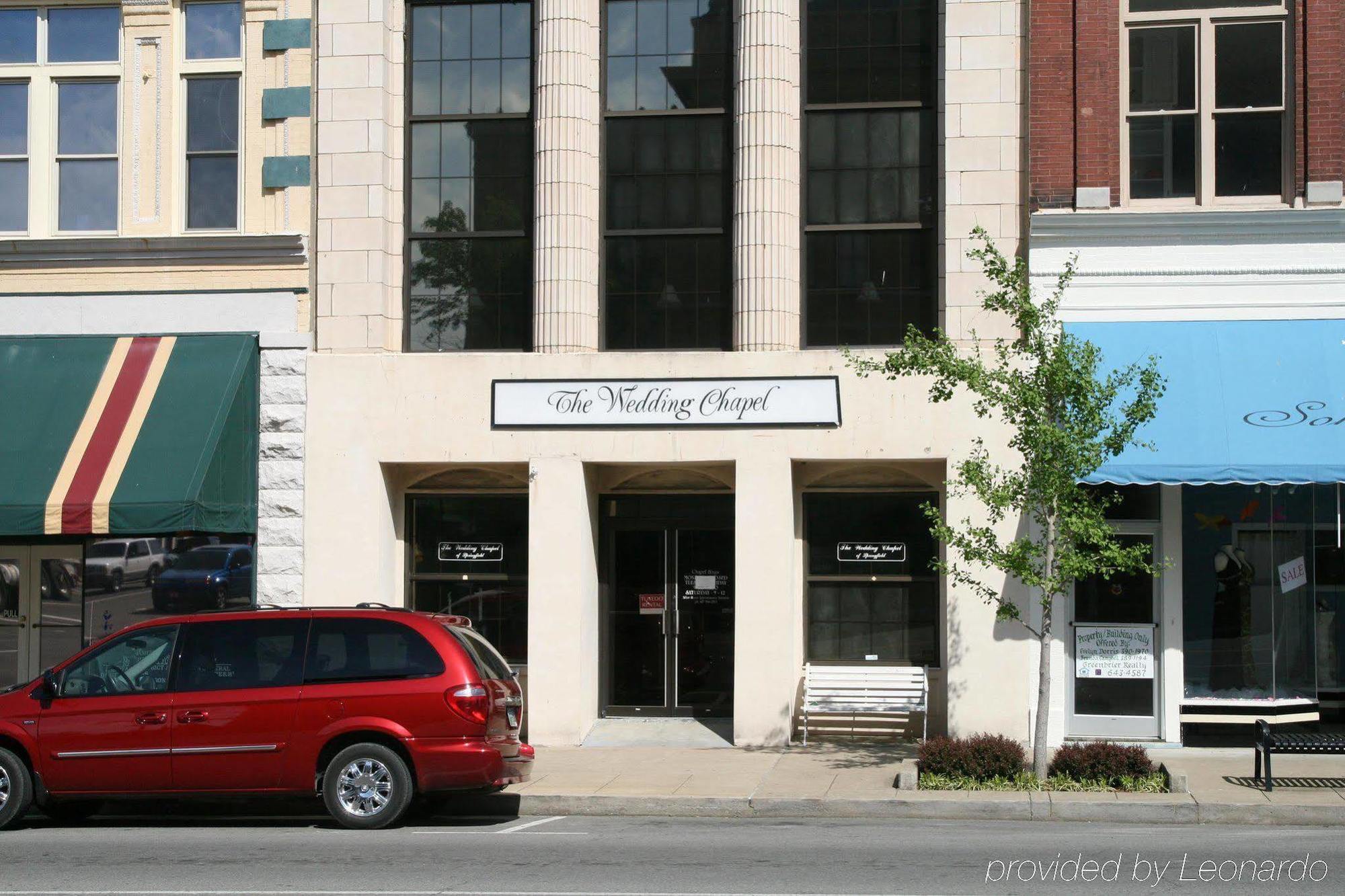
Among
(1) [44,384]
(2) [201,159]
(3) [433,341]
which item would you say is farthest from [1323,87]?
(1) [44,384]

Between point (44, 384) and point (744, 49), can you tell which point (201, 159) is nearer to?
point (44, 384)

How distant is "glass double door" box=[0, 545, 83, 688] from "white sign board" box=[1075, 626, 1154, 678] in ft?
38.3

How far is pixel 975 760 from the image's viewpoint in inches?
539

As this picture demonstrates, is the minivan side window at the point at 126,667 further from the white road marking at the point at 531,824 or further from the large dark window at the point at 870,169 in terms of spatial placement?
the large dark window at the point at 870,169

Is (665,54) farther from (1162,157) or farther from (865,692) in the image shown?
(865,692)

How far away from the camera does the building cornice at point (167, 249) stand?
17.6 metres

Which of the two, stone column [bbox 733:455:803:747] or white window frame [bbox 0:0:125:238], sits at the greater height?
white window frame [bbox 0:0:125:238]

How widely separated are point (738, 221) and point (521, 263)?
8.88ft

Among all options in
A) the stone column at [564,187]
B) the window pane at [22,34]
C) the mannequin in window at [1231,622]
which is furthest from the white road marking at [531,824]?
the window pane at [22,34]

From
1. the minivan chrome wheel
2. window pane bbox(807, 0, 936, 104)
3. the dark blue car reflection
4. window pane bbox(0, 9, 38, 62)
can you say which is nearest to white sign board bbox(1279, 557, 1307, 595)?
window pane bbox(807, 0, 936, 104)

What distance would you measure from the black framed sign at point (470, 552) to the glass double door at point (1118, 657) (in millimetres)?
6788

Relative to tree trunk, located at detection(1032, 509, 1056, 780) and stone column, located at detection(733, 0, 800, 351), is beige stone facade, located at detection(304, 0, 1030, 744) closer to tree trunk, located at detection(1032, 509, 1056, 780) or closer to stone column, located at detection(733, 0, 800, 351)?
stone column, located at detection(733, 0, 800, 351)

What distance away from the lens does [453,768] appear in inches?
473

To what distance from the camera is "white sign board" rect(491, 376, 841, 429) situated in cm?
1692
